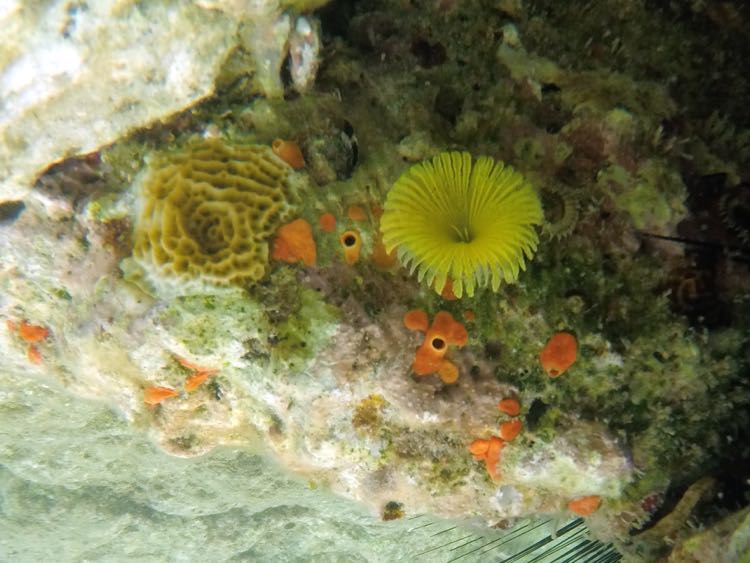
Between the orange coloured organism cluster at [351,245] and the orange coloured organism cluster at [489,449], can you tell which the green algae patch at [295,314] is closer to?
the orange coloured organism cluster at [351,245]

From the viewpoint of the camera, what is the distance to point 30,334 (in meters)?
4.75

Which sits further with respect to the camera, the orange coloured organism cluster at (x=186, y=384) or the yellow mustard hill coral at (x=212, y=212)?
the orange coloured organism cluster at (x=186, y=384)

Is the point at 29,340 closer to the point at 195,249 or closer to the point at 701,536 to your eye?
the point at 195,249

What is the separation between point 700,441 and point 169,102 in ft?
13.0

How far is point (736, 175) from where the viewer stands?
3.08m

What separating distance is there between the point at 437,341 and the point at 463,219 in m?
0.77

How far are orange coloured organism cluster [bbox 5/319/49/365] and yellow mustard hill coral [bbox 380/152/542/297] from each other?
3.65 meters

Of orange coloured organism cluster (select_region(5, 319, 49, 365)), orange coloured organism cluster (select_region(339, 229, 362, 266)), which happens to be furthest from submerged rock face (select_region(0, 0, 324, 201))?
orange coloured organism cluster (select_region(5, 319, 49, 365))

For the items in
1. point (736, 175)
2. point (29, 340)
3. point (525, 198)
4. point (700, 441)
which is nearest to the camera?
point (525, 198)

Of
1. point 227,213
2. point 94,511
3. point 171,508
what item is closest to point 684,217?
point 227,213

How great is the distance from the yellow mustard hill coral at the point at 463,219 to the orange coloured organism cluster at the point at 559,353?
531 millimetres

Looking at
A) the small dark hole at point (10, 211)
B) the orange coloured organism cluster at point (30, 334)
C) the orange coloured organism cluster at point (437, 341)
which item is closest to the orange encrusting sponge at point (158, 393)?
the orange coloured organism cluster at point (30, 334)

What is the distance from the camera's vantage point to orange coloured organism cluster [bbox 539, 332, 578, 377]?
10.2 ft

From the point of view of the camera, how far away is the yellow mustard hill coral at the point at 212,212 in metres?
3.15
